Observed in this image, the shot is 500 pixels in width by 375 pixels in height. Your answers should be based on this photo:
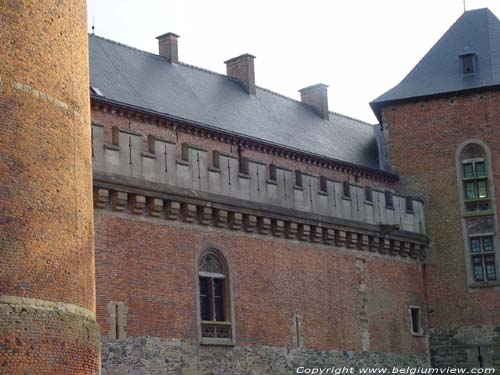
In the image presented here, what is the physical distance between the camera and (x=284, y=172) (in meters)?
26.9

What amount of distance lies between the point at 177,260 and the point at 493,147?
39.0 ft

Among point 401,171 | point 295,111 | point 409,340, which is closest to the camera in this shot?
point 409,340

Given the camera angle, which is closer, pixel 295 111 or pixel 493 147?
pixel 493 147

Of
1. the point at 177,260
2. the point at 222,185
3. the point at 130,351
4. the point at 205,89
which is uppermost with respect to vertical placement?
the point at 205,89

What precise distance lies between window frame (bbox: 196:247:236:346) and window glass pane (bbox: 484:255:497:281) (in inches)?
364

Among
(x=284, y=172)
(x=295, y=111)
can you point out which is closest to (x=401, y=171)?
(x=295, y=111)

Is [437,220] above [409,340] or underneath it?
above

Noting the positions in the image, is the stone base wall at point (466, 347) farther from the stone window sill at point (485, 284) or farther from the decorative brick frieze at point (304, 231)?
the decorative brick frieze at point (304, 231)

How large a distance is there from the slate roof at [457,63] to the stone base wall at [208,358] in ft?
28.1

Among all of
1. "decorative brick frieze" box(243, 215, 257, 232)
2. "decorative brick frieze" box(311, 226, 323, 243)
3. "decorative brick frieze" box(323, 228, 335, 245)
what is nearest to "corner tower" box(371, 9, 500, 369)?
"decorative brick frieze" box(323, 228, 335, 245)

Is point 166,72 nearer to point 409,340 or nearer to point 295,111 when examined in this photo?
point 295,111

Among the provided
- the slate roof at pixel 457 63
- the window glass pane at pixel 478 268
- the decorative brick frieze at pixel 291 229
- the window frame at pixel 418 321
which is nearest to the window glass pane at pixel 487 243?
the window glass pane at pixel 478 268

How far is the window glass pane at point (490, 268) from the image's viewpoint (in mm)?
30719

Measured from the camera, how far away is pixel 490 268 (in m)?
30.8
